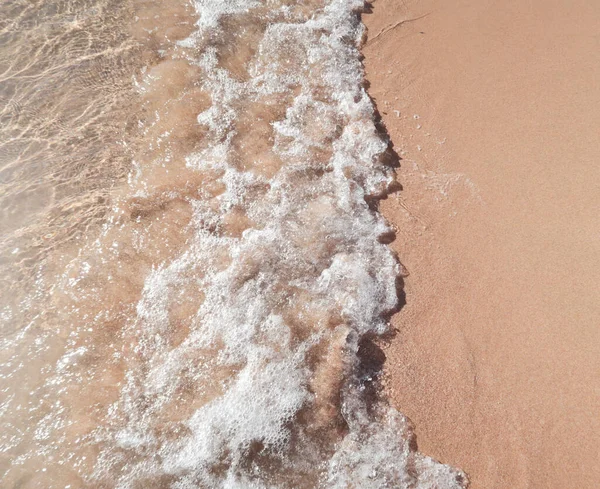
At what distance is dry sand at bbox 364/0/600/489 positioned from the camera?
1.88m

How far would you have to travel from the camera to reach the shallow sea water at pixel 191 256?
184cm

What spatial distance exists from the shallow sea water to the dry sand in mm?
170

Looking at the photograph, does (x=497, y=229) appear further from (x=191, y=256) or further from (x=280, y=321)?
(x=191, y=256)

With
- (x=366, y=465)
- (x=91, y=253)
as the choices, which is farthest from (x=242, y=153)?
(x=366, y=465)

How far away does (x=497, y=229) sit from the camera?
2.37 metres

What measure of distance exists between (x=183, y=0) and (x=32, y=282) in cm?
274

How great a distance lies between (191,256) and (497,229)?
5.63 feet

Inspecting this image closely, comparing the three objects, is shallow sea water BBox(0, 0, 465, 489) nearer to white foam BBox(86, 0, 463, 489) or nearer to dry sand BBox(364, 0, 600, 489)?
white foam BBox(86, 0, 463, 489)

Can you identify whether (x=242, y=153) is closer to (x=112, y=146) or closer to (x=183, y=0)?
(x=112, y=146)

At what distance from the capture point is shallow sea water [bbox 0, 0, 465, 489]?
1.84 m

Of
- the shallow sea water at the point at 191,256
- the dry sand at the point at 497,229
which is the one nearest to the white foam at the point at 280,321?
the shallow sea water at the point at 191,256

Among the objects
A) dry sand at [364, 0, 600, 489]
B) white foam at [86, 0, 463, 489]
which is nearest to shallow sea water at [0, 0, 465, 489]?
white foam at [86, 0, 463, 489]

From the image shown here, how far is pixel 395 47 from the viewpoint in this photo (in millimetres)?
3250

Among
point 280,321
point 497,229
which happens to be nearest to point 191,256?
point 280,321
